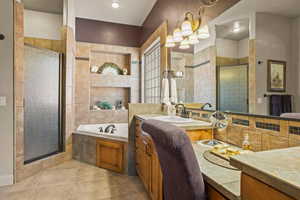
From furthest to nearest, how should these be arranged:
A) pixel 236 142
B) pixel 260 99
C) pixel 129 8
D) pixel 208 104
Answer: pixel 129 8 < pixel 208 104 < pixel 236 142 < pixel 260 99

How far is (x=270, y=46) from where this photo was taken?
3.46ft

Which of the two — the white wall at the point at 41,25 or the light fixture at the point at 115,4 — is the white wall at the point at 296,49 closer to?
the light fixture at the point at 115,4

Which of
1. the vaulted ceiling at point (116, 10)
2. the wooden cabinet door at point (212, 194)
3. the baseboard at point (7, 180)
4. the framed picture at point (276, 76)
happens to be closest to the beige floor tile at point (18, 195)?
the baseboard at point (7, 180)

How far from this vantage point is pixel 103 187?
2021mm

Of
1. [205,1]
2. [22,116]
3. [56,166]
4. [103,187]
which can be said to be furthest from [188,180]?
[56,166]

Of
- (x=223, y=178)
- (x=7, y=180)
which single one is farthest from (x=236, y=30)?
(x=7, y=180)

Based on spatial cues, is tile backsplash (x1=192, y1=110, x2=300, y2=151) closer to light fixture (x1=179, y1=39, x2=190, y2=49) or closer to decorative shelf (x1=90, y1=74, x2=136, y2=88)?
light fixture (x1=179, y1=39, x2=190, y2=49)

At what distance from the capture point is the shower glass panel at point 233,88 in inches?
49.6

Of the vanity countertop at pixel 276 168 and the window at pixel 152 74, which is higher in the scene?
the window at pixel 152 74

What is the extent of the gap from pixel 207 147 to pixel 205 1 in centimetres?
151

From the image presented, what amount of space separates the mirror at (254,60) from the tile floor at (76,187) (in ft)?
4.59

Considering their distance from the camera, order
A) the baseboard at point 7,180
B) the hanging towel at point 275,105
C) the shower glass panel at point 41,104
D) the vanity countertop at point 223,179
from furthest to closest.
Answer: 1. the shower glass panel at point 41,104
2. the baseboard at point 7,180
3. the hanging towel at point 275,105
4. the vanity countertop at point 223,179

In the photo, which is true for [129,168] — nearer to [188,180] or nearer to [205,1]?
[188,180]

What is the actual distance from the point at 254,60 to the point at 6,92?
269cm
